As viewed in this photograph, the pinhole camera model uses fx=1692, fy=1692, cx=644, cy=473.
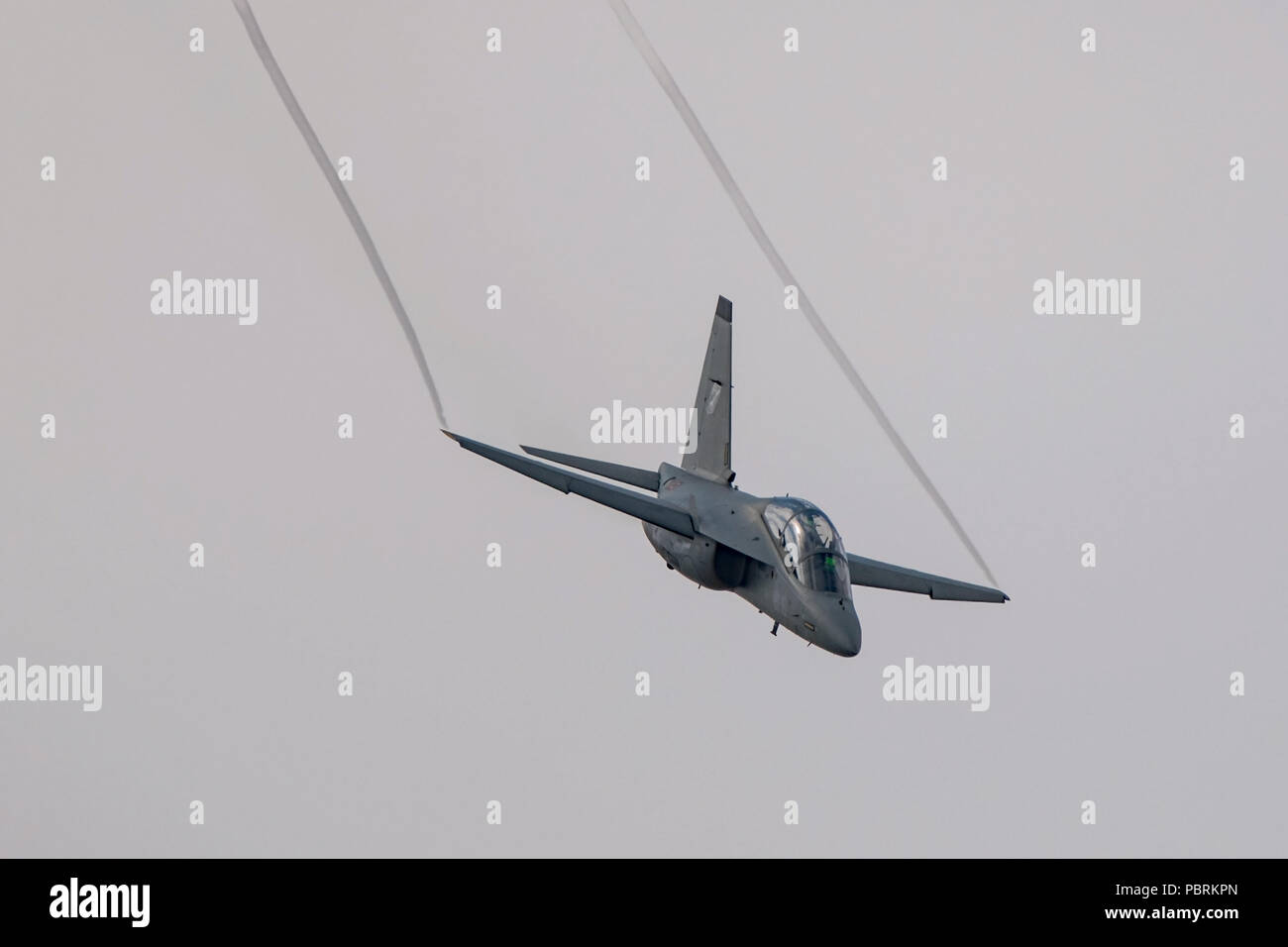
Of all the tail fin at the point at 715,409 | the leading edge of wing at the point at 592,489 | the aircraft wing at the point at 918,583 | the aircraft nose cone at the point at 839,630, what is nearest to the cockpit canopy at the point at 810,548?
the aircraft nose cone at the point at 839,630

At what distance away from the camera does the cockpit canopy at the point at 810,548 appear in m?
33.5

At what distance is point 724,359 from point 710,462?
2.76m

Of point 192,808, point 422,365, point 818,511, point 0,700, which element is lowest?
point 192,808

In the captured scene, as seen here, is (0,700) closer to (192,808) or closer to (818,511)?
(192,808)

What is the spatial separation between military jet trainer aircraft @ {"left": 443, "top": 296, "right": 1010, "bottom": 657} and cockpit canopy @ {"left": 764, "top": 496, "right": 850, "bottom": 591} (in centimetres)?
2

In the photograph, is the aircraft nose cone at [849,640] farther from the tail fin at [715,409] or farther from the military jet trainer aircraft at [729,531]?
the tail fin at [715,409]

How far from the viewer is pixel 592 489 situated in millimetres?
35219

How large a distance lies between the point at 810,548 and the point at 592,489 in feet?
15.7

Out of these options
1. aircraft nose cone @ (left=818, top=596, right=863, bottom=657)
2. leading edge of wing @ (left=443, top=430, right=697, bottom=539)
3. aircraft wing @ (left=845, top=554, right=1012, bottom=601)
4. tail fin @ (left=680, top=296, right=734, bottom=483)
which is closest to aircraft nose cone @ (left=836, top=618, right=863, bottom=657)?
aircraft nose cone @ (left=818, top=596, right=863, bottom=657)

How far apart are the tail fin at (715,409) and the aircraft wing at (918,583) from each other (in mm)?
3686

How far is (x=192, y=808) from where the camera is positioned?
6912cm
